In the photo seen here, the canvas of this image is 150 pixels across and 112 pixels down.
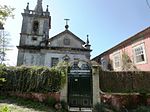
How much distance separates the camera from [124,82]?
12430 mm

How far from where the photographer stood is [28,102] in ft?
36.8

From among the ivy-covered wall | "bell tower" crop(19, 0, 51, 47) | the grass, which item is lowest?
the grass

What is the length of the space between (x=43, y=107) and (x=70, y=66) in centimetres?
324

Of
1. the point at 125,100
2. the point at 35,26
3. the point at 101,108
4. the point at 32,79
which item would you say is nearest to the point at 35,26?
the point at 35,26

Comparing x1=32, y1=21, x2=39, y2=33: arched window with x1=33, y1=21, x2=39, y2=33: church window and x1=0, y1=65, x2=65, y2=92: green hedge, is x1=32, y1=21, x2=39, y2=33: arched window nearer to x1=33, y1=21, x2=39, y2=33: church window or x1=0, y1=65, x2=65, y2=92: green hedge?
x1=33, y1=21, x2=39, y2=33: church window

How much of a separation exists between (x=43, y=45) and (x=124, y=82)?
16163 millimetres

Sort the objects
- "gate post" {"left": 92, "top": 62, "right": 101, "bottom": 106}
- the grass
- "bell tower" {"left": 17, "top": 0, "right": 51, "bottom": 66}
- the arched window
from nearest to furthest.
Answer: the grass
"gate post" {"left": 92, "top": 62, "right": 101, "bottom": 106}
"bell tower" {"left": 17, "top": 0, "right": 51, "bottom": 66}
the arched window

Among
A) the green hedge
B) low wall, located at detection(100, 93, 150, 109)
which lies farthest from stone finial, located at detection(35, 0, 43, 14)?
low wall, located at detection(100, 93, 150, 109)

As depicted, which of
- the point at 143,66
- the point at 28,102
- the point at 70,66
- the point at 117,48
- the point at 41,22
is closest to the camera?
the point at 28,102

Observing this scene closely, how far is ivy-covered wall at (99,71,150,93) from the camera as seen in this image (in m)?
12.2

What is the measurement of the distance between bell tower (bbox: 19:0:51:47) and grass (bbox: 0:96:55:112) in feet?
51.0

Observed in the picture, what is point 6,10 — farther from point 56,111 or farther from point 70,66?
point 70,66

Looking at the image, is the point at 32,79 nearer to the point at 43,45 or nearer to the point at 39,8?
the point at 43,45

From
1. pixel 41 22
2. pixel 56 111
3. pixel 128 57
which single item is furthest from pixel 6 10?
pixel 41 22
